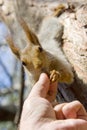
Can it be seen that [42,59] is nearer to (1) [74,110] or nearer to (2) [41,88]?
(2) [41,88]

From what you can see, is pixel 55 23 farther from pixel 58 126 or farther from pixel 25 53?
pixel 58 126

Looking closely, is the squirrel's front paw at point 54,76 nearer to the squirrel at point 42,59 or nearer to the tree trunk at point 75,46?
the squirrel at point 42,59

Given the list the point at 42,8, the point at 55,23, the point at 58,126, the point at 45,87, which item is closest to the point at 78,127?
the point at 58,126

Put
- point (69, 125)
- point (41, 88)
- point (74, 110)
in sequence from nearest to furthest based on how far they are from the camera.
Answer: point (69, 125), point (74, 110), point (41, 88)

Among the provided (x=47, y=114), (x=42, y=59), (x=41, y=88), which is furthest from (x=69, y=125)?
(x=42, y=59)

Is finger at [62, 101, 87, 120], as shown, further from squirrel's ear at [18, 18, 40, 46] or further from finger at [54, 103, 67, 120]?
squirrel's ear at [18, 18, 40, 46]

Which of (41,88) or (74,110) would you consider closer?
(74,110)

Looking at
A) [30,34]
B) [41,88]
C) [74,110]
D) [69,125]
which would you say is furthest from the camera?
[30,34]
